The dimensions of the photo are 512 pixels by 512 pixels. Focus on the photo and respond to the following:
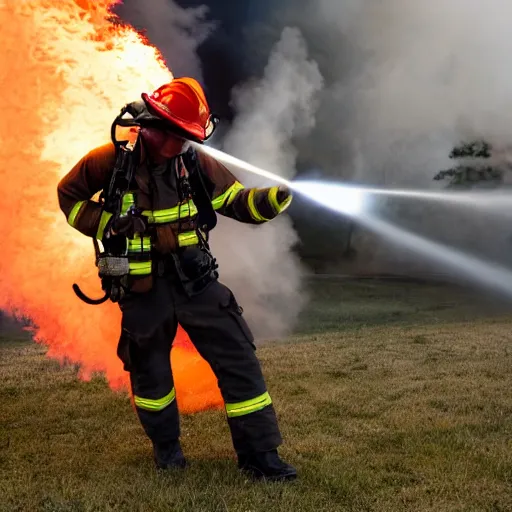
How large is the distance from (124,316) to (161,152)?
1.24 metres

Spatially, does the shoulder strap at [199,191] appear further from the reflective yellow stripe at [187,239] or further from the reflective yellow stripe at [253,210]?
the reflective yellow stripe at [253,210]

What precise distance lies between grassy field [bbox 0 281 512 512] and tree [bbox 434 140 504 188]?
14.8 meters

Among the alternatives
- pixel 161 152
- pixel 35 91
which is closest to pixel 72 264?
pixel 35 91

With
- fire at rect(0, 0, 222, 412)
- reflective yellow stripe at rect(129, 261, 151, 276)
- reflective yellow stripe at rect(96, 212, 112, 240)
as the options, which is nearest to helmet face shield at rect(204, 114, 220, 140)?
reflective yellow stripe at rect(96, 212, 112, 240)

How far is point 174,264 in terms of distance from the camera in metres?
4.48

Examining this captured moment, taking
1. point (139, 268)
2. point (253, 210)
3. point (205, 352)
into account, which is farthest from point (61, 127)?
point (205, 352)

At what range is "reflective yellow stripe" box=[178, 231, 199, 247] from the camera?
4.50 metres

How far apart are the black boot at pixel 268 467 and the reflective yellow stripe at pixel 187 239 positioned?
1568 millimetres

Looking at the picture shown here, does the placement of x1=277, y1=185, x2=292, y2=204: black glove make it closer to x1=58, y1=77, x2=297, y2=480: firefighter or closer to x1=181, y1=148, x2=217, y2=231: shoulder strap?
x1=58, y1=77, x2=297, y2=480: firefighter

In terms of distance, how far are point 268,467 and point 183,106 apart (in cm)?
259

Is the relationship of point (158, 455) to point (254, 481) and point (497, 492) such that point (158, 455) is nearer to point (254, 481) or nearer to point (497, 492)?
point (254, 481)

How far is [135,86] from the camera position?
6473 mm

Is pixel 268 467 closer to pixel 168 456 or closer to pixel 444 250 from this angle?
pixel 168 456

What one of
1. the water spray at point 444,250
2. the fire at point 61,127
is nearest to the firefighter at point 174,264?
the fire at point 61,127
